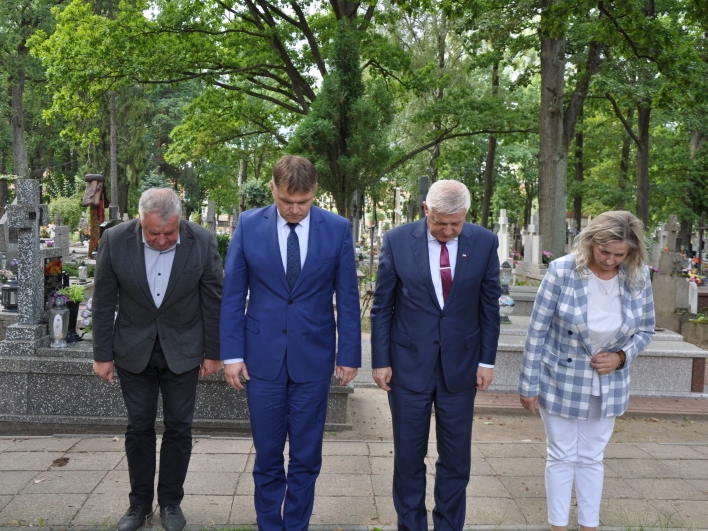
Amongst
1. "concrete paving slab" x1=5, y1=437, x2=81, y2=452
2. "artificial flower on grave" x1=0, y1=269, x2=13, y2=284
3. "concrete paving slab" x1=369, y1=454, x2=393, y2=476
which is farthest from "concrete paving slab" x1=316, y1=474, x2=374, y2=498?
"artificial flower on grave" x1=0, y1=269, x2=13, y2=284

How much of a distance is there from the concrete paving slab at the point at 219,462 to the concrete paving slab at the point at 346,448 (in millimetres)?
651

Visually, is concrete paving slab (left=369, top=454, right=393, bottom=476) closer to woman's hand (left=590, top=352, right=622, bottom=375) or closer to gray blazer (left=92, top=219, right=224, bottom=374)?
gray blazer (left=92, top=219, right=224, bottom=374)

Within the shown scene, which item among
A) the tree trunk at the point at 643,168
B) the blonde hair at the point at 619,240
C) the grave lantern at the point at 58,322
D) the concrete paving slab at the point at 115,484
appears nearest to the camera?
the blonde hair at the point at 619,240

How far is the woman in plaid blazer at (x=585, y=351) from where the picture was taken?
354 cm

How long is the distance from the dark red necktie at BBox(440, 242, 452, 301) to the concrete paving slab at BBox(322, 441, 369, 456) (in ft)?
7.04

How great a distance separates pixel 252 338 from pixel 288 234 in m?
0.57

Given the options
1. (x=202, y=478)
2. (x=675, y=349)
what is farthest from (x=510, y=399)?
(x=202, y=478)

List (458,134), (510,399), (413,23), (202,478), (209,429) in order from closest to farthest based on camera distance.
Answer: (202,478), (209,429), (510,399), (458,134), (413,23)

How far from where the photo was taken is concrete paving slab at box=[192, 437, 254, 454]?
5.29 m

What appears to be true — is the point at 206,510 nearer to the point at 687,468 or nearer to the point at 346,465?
the point at 346,465

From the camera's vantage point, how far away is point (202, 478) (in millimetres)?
4672

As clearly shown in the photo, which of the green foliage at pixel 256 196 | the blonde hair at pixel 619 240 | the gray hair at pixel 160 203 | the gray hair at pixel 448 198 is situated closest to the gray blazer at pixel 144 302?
the gray hair at pixel 160 203

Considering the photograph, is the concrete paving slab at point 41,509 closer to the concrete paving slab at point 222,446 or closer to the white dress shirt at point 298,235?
the concrete paving slab at point 222,446

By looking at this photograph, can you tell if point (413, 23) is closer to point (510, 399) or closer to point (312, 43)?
point (312, 43)
